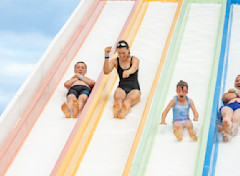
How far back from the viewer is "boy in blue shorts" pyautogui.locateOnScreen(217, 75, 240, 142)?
5059 mm

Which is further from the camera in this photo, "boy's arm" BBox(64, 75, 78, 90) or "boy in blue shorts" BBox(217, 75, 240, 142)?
"boy's arm" BBox(64, 75, 78, 90)

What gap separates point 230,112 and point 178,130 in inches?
24.6

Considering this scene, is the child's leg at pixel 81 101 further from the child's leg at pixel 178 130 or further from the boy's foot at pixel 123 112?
the child's leg at pixel 178 130

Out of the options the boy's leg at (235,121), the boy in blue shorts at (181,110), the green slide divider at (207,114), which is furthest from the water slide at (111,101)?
the boy's leg at (235,121)

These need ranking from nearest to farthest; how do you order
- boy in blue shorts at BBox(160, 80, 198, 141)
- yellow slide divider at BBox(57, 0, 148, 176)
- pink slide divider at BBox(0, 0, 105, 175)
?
yellow slide divider at BBox(57, 0, 148, 176) → boy in blue shorts at BBox(160, 80, 198, 141) → pink slide divider at BBox(0, 0, 105, 175)

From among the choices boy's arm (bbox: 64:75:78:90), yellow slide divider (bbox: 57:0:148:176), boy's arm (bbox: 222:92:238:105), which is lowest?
yellow slide divider (bbox: 57:0:148:176)

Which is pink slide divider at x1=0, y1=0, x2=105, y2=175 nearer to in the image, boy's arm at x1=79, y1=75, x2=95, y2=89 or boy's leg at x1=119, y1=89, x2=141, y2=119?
boy's arm at x1=79, y1=75, x2=95, y2=89

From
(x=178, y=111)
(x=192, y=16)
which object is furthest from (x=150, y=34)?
(x=178, y=111)

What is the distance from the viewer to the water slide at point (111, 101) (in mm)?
4988

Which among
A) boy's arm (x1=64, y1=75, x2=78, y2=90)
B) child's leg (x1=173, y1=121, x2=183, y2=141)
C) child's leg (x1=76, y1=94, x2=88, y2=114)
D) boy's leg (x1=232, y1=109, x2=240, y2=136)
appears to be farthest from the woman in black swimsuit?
boy's leg (x1=232, y1=109, x2=240, y2=136)

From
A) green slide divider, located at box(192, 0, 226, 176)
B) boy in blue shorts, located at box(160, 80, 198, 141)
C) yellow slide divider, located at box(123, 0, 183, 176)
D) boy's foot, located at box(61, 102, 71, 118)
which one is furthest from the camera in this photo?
boy's foot, located at box(61, 102, 71, 118)

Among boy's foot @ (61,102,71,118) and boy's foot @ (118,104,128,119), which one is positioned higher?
boy's foot @ (118,104,128,119)

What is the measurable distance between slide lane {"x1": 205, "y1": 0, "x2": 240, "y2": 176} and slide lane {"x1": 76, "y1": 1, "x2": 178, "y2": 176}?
0.87 m

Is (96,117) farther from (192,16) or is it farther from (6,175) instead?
(192,16)
